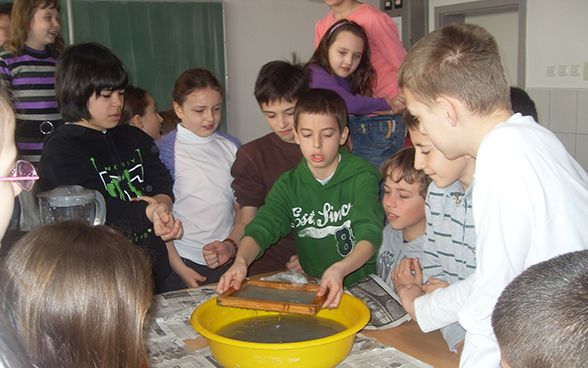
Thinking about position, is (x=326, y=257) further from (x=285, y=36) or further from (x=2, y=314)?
(x=285, y=36)

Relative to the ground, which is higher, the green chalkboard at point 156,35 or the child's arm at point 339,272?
the green chalkboard at point 156,35

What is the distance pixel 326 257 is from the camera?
65.7 inches

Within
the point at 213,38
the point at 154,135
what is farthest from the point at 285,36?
the point at 154,135

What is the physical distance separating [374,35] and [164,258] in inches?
59.8

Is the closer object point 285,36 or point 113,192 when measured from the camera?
point 113,192

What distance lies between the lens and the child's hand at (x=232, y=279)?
52.1 inches

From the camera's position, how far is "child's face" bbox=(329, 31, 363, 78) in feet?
7.45

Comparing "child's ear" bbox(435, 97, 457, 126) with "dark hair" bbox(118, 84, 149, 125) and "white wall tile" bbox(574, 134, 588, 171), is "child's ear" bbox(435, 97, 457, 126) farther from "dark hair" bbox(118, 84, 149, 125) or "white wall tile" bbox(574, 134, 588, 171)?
"white wall tile" bbox(574, 134, 588, 171)

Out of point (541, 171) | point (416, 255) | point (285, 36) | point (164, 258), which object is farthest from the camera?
point (285, 36)

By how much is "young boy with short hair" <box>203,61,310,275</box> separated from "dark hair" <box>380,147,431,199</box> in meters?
0.43

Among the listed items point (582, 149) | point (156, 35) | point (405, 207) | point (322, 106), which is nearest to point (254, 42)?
point (156, 35)

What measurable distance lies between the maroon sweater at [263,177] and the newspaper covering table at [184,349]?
23.2 inches

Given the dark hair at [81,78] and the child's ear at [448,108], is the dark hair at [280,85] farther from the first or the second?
the child's ear at [448,108]

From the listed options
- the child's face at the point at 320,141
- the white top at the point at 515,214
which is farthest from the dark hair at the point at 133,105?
the white top at the point at 515,214
